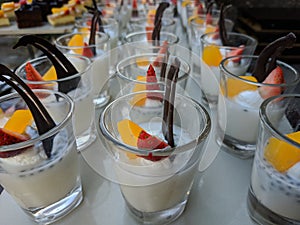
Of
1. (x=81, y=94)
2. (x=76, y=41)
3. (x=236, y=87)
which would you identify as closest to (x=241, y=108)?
(x=236, y=87)

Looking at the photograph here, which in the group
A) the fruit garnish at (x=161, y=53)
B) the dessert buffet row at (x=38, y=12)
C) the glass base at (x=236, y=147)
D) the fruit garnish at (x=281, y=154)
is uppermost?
the fruit garnish at (x=161, y=53)

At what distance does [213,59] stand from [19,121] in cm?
49

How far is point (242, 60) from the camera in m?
0.69

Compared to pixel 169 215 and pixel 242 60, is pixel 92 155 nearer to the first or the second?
pixel 169 215

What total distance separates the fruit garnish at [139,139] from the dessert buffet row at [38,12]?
1165 millimetres

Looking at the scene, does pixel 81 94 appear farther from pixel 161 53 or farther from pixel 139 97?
pixel 161 53

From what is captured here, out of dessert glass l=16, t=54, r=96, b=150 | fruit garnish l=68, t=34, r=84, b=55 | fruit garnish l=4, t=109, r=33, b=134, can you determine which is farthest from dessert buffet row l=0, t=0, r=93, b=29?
fruit garnish l=4, t=109, r=33, b=134

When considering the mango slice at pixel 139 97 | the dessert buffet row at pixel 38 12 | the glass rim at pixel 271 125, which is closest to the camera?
the glass rim at pixel 271 125

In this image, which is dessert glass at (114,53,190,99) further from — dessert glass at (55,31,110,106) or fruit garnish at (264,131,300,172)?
fruit garnish at (264,131,300,172)

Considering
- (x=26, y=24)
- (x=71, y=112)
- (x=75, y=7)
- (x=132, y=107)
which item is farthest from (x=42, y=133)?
(x=75, y=7)

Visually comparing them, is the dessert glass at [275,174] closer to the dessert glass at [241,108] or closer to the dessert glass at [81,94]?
the dessert glass at [241,108]

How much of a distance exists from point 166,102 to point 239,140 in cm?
23

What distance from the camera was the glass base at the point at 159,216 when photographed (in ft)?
1.54

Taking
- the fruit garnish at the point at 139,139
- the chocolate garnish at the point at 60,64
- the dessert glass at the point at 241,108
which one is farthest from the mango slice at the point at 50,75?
the dessert glass at the point at 241,108
